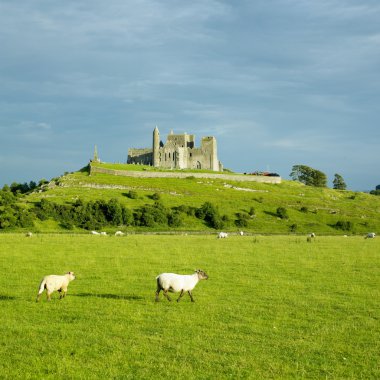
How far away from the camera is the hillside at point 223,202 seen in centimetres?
9750

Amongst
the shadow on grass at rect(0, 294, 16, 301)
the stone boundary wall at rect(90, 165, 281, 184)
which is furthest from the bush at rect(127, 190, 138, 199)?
the shadow on grass at rect(0, 294, 16, 301)

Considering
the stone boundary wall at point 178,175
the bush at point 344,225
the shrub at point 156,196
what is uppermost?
the stone boundary wall at point 178,175

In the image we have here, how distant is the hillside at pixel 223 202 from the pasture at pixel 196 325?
5907cm

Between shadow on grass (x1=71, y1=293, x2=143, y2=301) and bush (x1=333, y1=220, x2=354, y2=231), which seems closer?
shadow on grass (x1=71, y1=293, x2=143, y2=301)

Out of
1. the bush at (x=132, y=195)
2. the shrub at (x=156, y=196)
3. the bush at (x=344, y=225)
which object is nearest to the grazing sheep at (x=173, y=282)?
the bush at (x=344, y=225)

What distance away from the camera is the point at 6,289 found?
23.8m

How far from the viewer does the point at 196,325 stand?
17516mm

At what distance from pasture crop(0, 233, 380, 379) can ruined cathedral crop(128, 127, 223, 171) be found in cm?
Answer: 13363

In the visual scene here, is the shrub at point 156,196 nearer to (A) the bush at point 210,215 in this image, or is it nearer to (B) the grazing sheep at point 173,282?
(A) the bush at point 210,215

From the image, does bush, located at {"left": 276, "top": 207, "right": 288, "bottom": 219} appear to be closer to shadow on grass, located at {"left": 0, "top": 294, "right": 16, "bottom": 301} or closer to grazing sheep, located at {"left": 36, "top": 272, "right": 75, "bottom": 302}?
grazing sheep, located at {"left": 36, "top": 272, "right": 75, "bottom": 302}

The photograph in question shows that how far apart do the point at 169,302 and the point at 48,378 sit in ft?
30.0

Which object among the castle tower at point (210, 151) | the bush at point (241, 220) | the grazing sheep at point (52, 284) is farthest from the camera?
the castle tower at point (210, 151)

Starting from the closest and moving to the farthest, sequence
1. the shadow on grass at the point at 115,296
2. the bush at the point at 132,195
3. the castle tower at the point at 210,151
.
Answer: the shadow on grass at the point at 115,296
the bush at the point at 132,195
the castle tower at the point at 210,151

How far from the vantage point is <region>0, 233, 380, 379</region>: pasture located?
13375 mm
